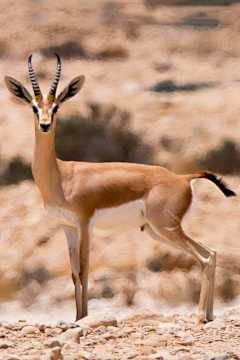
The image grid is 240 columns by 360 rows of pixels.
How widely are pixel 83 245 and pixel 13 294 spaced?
2673mm

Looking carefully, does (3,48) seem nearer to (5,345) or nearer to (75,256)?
(75,256)

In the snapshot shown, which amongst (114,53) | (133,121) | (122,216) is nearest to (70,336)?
(122,216)

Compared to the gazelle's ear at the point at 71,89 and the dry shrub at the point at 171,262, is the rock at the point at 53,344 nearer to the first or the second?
the gazelle's ear at the point at 71,89

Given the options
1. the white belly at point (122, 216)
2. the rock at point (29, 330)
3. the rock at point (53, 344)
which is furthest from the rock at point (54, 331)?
the white belly at point (122, 216)

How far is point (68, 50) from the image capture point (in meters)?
12.2

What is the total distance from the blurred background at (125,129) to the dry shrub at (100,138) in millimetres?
22

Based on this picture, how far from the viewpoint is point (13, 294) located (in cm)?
900

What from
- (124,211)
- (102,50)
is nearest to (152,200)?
(124,211)

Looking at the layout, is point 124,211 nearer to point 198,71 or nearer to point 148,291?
point 148,291

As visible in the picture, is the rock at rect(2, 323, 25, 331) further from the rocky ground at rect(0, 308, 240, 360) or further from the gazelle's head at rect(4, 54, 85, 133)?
the gazelle's head at rect(4, 54, 85, 133)

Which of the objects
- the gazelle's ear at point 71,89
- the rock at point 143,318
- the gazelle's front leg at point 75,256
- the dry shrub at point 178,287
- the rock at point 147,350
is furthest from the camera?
the dry shrub at point 178,287

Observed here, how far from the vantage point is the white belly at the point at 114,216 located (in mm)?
7113

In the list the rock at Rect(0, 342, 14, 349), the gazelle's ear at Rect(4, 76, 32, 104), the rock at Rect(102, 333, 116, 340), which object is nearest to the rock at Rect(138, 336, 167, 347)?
the rock at Rect(102, 333, 116, 340)

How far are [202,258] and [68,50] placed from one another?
693 centimetres
